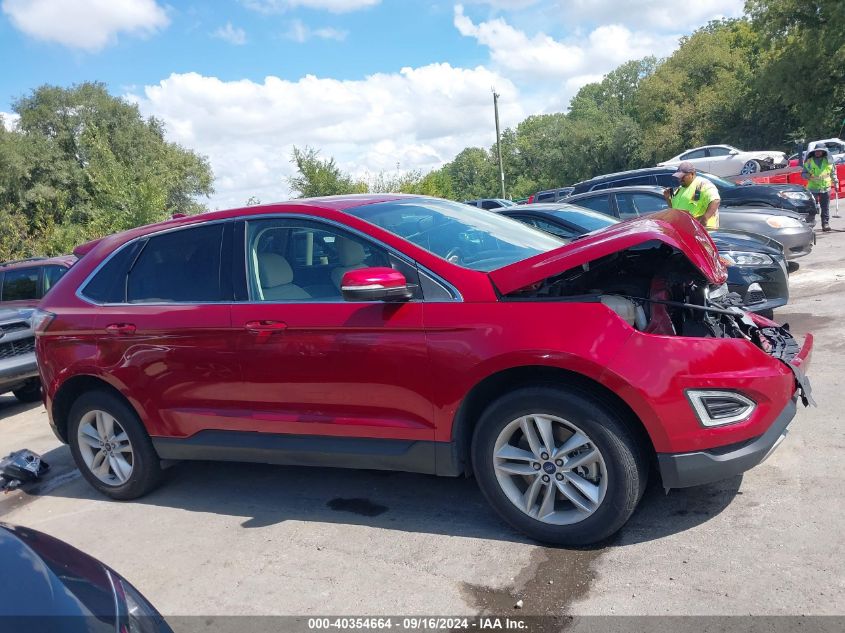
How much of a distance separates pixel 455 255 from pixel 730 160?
27231mm

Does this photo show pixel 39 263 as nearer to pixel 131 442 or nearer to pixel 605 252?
pixel 131 442

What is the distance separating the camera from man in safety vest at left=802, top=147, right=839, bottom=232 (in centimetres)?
1332

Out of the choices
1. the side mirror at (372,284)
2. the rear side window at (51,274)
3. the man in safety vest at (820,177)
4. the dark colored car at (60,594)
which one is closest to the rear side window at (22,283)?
the rear side window at (51,274)

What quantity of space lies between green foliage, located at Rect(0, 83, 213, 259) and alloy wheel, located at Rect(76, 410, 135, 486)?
2354 cm

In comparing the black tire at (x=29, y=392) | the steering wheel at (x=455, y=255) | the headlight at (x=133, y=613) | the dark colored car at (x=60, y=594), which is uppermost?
the steering wheel at (x=455, y=255)

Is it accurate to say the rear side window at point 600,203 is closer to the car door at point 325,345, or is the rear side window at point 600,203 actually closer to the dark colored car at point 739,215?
the dark colored car at point 739,215

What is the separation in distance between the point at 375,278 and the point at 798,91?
38.4m

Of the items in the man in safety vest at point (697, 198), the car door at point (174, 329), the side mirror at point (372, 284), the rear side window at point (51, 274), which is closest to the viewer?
the side mirror at point (372, 284)

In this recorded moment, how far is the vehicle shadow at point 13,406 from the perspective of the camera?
8551mm

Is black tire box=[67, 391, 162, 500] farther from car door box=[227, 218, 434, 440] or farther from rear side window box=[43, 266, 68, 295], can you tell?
rear side window box=[43, 266, 68, 295]

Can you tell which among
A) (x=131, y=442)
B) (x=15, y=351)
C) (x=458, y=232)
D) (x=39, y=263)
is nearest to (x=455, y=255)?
(x=458, y=232)

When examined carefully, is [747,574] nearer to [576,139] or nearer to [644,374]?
[644,374]

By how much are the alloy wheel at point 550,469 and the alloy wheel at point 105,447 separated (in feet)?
8.74

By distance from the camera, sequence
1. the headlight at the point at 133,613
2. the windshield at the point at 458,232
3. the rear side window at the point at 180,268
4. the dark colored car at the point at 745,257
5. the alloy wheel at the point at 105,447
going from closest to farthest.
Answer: the headlight at the point at 133,613, the windshield at the point at 458,232, the rear side window at the point at 180,268, the alloy wheel at the point at 105,447, the dark colored car at the point at 745,257
